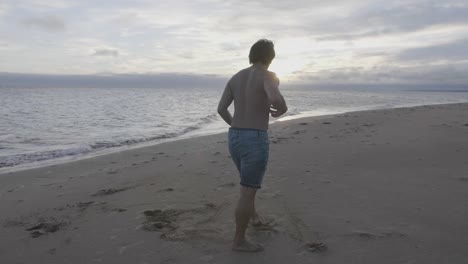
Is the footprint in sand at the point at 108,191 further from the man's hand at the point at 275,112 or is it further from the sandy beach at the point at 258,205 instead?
the man's hand at the point at 275,112

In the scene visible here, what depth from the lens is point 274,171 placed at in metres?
6.81

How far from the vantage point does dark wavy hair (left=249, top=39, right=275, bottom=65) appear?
3398mm

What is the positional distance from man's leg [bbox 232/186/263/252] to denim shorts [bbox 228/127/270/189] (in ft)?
0.29

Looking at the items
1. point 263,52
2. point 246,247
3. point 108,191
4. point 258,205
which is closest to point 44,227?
point 108,191

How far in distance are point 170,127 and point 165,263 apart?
49.1ft

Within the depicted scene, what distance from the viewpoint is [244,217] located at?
3570 mm

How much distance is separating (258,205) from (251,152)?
1719 millimetres

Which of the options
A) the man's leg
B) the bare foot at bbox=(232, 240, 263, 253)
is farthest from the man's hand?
the bare foot at bbox=(232, 240, 263, 253)

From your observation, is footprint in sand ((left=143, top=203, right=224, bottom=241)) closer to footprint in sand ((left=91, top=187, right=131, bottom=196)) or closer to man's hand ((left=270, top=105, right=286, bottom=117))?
footprint in sand ((left=91, top=187, right=131, bottom=196))

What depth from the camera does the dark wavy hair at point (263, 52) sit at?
3.40 meters

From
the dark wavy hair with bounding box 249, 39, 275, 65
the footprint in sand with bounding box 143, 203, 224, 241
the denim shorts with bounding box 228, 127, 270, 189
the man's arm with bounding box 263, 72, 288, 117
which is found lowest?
the footprint in sand with bounding box 143, 203, 224, 241

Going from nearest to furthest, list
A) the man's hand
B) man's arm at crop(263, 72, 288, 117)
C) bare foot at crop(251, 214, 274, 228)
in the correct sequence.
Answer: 1. man's arm at crop(263, 72, 288, 117)
2. the man's hand
3. bare foot at crop(251, 214, 274, 228)

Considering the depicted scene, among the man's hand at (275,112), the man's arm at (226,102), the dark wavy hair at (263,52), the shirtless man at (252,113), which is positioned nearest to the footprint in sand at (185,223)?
the shirtless man at (252,113)

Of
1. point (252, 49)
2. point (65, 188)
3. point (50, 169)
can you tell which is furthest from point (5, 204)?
point (252, 49)
